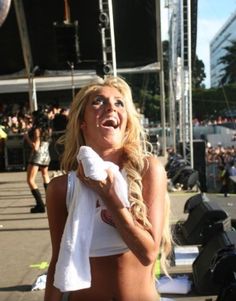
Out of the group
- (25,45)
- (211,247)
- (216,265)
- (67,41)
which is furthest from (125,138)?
(25,45)

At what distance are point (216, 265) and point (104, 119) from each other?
211 centimetres

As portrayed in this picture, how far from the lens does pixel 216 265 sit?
3924 mm

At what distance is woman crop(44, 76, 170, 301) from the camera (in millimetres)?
1974

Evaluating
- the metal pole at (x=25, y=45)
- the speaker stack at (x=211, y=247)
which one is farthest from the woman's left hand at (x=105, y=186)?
the metal pole at (x=25, y=45)

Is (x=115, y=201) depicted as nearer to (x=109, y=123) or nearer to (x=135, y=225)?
(x=135, y=225)

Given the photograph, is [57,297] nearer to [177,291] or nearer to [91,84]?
[91,84]

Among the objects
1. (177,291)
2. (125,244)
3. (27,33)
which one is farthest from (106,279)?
(27,33)

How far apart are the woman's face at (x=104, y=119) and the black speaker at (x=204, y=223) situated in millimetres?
3189

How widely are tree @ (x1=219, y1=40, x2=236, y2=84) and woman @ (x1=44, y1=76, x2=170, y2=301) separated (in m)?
111

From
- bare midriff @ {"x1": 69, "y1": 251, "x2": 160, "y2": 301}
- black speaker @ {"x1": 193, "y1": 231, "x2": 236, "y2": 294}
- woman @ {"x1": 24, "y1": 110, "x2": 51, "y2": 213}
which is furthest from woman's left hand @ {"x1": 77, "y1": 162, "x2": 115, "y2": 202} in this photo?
woman @ {"x1": 24, "y1": 110, "x2": 51, "y2": 213}

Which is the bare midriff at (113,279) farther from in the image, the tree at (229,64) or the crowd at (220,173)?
the tree at (229,64)

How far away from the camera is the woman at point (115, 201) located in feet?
6.48

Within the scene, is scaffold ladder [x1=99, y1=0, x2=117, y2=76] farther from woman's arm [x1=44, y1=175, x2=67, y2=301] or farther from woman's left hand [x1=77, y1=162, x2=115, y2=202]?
woman's left hand [x1=77, y1=162, x2=115, y2=202]

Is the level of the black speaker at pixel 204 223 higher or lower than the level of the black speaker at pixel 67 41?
lower
